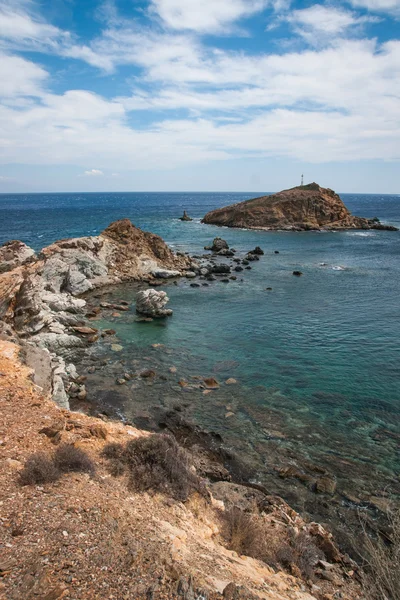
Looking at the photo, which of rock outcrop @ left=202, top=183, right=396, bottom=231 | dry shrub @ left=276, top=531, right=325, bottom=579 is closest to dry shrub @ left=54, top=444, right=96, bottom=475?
dry shrub @ left=276, top=531, right=325, bottom=579

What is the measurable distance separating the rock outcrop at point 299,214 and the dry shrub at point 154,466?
86.1 m

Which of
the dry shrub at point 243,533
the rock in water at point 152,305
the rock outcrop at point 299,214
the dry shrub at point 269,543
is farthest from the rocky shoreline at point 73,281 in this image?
the rock outcrop at point 299,214

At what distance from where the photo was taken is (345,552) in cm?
1052

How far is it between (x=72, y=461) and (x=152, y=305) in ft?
72.3

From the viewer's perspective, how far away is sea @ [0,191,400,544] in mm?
14023

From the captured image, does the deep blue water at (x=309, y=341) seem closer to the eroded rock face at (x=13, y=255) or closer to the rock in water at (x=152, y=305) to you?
the rock in water at (x=152, y=305)

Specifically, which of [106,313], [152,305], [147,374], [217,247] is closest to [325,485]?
[147,374]

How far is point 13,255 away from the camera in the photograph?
143 feet

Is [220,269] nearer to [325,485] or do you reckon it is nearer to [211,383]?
[211,383]

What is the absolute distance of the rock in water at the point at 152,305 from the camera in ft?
102

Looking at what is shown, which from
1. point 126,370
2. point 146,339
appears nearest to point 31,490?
point 126,370

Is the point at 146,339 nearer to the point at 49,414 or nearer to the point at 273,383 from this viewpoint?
the point at 273,383

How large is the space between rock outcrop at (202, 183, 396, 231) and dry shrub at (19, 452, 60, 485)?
8813 cm

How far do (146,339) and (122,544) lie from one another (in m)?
19.6
